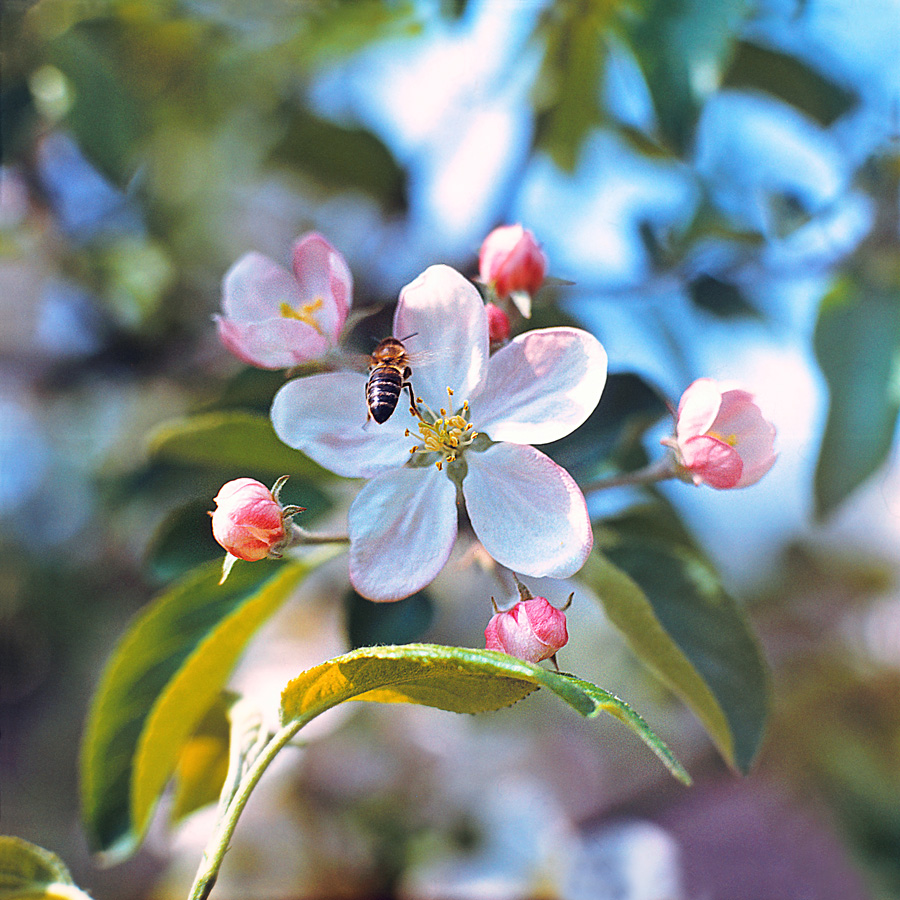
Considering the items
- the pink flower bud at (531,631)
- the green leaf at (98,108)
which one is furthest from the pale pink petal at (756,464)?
the green leaf at (98,108)

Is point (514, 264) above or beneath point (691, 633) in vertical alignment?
above

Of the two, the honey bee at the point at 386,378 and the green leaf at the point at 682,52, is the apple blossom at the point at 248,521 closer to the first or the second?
the honey bee at the point at 386,378

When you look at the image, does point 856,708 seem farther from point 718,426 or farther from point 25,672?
point 25,672

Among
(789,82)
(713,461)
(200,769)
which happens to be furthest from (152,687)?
(789,82)

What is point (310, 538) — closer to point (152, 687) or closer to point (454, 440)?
point (454, 440)

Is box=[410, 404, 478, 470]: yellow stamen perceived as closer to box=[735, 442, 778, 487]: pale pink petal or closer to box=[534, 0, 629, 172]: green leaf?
box=[735, 442, 778, 487]: pale pink petal

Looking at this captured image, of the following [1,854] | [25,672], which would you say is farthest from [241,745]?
[25,672]
